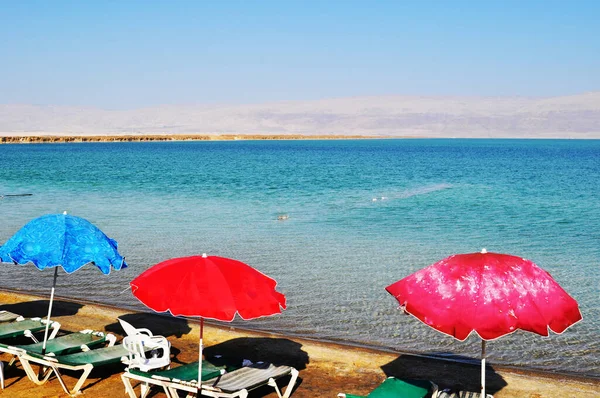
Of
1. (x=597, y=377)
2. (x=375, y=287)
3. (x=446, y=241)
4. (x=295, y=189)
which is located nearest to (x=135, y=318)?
(x=375, y=287)

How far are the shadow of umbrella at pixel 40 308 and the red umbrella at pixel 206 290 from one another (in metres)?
5.97

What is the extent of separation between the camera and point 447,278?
6059mm

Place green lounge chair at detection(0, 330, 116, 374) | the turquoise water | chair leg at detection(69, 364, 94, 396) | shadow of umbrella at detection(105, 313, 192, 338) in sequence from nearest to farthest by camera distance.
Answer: chair leg at detection(69, 364, 94, 396) → green lounge chair at detection(0, 330, 116, 374) → shadow of umbrella at detection(105, 313, 192, 338) → the turquoise water

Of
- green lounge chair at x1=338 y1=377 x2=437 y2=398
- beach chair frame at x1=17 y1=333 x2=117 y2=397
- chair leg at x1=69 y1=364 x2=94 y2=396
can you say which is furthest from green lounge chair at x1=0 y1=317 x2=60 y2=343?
green lounge chair at x1=338 y1=377 x2=437 y2=398

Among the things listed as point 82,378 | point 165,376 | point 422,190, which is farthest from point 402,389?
point 422,190

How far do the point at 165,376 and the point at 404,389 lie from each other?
8.49 feet

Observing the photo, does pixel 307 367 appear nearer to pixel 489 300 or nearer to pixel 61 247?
pixel 61 247

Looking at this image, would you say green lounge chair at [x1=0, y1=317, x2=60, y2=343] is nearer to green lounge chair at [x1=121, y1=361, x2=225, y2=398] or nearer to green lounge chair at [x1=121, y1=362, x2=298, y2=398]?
green lounge chair at [x1=121, y1=361, x2=225, y2=398]

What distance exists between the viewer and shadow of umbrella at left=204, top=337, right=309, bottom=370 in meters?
9.97

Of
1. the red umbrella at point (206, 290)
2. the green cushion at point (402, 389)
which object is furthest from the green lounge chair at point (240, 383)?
the green cushion at point (402, 389)

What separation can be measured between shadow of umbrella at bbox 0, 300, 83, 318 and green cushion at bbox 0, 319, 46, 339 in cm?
242

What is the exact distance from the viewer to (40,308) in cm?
1276

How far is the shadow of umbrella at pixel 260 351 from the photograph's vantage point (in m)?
9.97

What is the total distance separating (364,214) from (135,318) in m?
19.1
